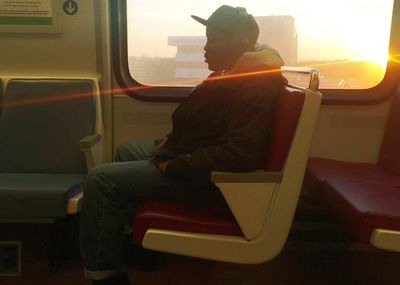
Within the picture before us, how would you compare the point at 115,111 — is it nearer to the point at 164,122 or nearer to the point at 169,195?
the point at 164,122

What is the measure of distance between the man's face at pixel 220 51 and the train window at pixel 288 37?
81 cm

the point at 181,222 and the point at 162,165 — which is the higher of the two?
the point at 162,165

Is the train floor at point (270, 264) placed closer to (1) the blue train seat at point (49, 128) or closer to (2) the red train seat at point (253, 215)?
(1) the blue train seat at point (49, 128)

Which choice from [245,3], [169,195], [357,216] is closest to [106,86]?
[245,3]

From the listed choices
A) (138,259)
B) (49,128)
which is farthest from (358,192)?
(49,128)

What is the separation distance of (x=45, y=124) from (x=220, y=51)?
1.20 m

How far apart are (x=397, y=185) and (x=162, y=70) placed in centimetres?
152

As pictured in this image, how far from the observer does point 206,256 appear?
155 cm

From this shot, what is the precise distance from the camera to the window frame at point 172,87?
8.20 ft

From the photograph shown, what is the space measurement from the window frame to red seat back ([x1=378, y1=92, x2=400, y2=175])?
13cm

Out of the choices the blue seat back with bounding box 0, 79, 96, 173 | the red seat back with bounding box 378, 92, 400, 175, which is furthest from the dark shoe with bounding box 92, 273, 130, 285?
the red seat back with bounding box 378, 92, 400, 175

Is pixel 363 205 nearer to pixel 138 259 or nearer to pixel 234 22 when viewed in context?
pixel 234 22

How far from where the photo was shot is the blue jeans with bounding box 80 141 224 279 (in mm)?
1624

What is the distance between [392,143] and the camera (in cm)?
234
